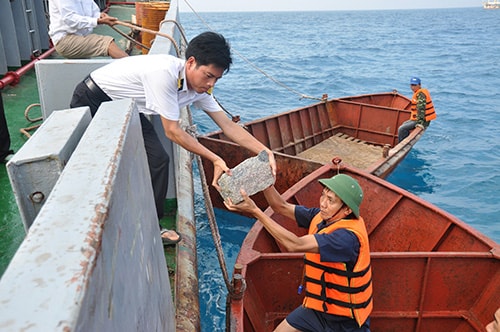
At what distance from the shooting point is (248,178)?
3396 millimetres

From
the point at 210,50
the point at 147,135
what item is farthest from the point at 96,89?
the point at 210,50

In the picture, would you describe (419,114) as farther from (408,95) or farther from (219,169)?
(408,95)

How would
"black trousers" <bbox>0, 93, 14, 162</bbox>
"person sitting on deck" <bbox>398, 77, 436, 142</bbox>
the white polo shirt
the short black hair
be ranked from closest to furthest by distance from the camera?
the short black hair
the white polo shirt
"black trousers" <bbox>0, 93, 14, 162</bbox>
"person sitting on deck" <bbox>398, 77, 436, 142</bbox>

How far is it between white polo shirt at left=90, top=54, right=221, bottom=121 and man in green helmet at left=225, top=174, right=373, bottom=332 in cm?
89

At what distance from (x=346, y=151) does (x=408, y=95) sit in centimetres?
1744

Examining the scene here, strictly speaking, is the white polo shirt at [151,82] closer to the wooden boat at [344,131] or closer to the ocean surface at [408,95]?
the ocean surface at [408,95]

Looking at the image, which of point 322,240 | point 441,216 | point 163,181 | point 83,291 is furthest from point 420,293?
point 83,291

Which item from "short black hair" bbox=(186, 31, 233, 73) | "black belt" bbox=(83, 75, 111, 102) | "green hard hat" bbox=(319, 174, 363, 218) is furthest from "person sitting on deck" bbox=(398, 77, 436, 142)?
"black belt" bbox=(83, 75, 111, 102)

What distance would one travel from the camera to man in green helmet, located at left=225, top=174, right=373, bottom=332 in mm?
3408

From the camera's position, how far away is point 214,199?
867 centimetres

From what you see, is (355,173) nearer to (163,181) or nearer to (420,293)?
(420,293)

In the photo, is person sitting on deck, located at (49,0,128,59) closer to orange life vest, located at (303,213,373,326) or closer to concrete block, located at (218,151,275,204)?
concrete block, located at (218,151,275,204)

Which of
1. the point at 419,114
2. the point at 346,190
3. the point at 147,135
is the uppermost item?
the point at 147,135

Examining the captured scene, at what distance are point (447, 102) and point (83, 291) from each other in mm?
26723
